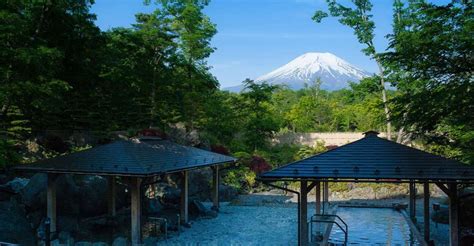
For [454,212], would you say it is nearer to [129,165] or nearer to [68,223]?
[129,165]

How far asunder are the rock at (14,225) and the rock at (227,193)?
364 inches

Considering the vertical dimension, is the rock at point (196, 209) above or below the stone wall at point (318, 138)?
below

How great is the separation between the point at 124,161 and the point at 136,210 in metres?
1.41

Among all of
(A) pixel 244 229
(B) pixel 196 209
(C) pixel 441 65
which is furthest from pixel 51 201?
(C) pixel 441 65

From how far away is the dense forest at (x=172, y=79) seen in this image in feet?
34.6

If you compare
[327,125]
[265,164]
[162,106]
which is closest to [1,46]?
[162,106]

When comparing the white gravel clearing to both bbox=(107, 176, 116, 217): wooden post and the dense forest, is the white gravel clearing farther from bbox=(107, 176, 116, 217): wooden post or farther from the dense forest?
the dense forest

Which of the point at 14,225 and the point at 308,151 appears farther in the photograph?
the point at 308,151

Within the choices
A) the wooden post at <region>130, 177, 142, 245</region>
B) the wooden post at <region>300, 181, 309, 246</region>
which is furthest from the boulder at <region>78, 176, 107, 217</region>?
the wooden post at <region>300, 181, 309, 246</region>

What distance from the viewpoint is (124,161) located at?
1148cm

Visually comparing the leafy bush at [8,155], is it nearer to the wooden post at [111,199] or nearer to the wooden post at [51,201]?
the wooden post at [51,201]

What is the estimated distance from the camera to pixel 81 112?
76.7 feet

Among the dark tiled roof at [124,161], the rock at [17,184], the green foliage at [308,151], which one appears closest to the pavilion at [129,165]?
the dark tiled roof at [124,161]

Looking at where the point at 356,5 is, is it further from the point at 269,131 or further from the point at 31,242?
the point at 31,242
